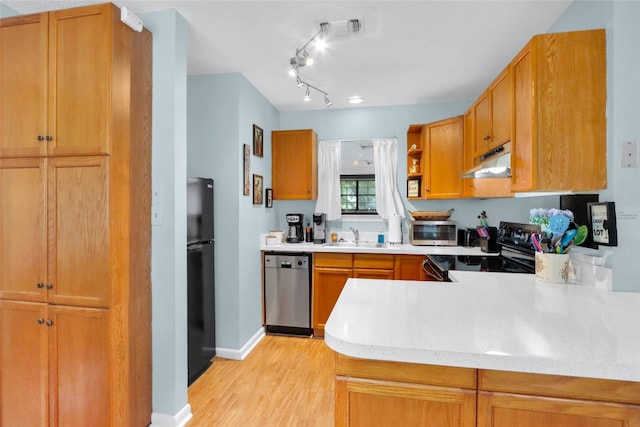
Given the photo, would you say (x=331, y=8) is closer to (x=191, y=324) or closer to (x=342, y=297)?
(x=342, y=297)

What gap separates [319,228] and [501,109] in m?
2.28

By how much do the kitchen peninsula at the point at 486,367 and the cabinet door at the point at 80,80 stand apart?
1680 mm

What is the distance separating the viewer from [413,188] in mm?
3600

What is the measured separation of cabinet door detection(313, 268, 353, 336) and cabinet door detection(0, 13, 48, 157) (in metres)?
2.43

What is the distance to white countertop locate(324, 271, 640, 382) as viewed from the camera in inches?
32.6

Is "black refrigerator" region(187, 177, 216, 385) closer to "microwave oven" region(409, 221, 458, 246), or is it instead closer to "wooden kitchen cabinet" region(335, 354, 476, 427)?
"wooden kitchen cabinet" region(335, 354, 476, 427)

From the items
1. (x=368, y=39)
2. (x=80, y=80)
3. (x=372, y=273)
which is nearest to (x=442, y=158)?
(x=372, y=273)

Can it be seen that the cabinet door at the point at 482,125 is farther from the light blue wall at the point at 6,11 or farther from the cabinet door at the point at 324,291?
the light blue wall at the point at 6,11

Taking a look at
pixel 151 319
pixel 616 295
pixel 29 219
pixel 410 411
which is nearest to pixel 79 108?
pixel 29 219

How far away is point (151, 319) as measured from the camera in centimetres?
195

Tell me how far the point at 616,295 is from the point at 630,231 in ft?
1.04

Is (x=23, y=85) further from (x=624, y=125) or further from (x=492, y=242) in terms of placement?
(x=492, y=242)

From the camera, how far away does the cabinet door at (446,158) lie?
320 cm

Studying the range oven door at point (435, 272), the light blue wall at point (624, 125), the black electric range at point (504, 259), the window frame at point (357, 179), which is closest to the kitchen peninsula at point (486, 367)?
the light blue wall at point (624, 125)
